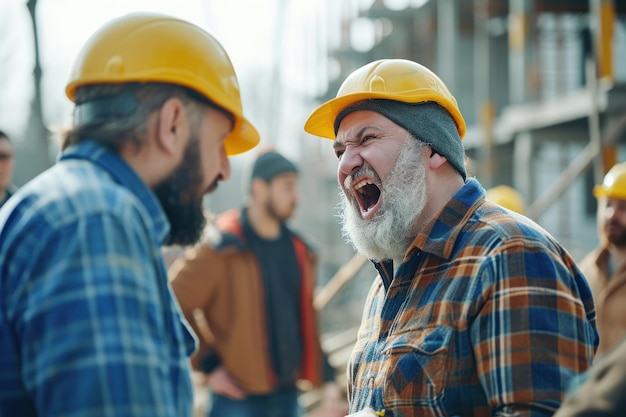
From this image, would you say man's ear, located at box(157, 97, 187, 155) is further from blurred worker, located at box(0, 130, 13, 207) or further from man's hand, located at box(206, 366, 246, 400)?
man's hand, located at box(206, 366, 246, 400)

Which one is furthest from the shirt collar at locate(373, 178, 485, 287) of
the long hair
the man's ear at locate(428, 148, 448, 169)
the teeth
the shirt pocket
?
the long hair

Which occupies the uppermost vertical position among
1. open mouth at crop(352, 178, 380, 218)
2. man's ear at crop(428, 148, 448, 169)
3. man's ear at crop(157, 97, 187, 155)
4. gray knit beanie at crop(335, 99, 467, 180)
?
man's ear at crop(157, 97, 187, 155)

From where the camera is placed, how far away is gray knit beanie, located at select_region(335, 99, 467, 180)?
3008 millimetres

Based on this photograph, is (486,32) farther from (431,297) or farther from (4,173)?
(431,297)

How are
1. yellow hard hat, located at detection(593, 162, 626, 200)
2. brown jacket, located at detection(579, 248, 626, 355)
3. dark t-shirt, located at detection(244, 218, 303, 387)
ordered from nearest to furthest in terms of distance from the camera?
brown jacket, located at detection(579, 248, 626, 355)
dark t-shirt, located at detection(244, 218, 303, 387)
yellow hard hat, located at detection(593, 162, 626, 200)

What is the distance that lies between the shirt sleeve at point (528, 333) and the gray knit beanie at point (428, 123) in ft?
2.05

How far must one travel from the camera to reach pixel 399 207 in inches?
118

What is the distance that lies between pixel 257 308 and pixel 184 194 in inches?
152

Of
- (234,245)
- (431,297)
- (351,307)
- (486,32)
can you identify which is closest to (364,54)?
(486,32)

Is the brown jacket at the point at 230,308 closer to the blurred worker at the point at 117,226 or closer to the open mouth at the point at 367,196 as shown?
the open mouth at the point at 367,196

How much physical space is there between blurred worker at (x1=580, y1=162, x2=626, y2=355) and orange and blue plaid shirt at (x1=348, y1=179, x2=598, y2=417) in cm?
338

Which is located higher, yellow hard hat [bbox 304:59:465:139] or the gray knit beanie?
yellow hard hat [bbox 304:59:465:139]

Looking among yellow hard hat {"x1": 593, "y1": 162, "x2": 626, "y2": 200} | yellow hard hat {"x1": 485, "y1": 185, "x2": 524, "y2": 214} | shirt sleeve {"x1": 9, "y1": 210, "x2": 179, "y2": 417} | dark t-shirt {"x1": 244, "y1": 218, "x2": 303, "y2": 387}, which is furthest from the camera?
yellow hard hat {"x1": 485, "y1": 185, "x2": 524, "y2": 214}

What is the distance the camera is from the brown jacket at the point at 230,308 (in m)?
5.90
